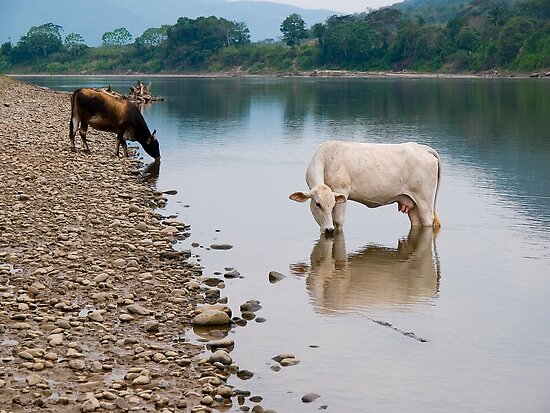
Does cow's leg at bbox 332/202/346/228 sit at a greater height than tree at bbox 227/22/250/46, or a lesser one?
lesser

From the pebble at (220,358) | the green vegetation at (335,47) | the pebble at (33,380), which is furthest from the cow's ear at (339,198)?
the green vegetation at (335,47)

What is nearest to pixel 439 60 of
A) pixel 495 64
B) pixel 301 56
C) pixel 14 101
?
pixel 495 64

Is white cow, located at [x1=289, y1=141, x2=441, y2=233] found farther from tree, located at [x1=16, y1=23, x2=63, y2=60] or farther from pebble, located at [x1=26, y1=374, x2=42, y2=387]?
tree, located at [x1=16, y1=23, x2=63, y2=60]

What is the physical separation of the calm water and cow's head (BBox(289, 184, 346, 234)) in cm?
30

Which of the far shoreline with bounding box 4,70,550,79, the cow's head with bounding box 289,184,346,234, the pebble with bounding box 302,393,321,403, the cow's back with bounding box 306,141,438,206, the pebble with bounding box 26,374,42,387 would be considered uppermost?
the cow's back with bounding box 306,141,438,206

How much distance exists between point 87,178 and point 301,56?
12516cm

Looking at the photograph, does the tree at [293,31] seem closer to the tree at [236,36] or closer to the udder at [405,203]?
the tree at [236,36]

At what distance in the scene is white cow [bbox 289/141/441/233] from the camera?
1463 centimetres

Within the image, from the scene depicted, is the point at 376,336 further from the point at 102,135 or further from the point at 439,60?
the point at 439,60

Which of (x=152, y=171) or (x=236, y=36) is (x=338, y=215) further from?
(x=236, y=36)

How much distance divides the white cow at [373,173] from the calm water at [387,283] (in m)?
0.65

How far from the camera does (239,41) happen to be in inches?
6260

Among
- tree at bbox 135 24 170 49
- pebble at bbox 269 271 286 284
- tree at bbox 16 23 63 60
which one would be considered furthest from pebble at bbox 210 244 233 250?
tree at bbox 16 23 63 60

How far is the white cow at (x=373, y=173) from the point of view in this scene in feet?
48.0
